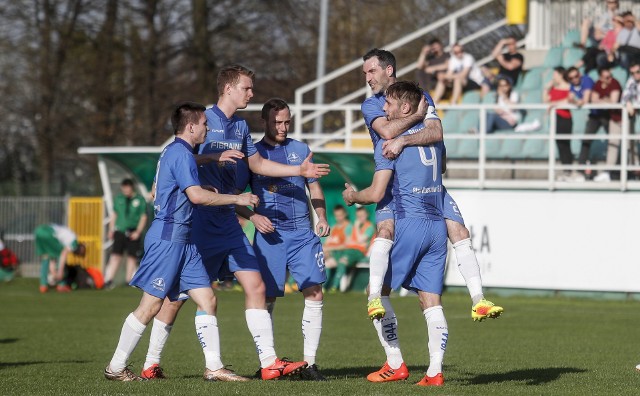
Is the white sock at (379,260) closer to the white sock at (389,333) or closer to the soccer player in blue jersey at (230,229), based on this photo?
the white sock at (389,333)

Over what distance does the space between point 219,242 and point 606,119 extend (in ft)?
42.0

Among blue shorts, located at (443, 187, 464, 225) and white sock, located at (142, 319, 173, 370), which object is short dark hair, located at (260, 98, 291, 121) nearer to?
blue shorts, located at (443, 187, 464, 225)

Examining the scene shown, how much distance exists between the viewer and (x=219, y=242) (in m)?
10.2

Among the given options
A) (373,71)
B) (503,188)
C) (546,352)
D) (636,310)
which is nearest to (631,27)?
(503,188)

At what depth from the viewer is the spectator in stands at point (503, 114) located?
2273cm

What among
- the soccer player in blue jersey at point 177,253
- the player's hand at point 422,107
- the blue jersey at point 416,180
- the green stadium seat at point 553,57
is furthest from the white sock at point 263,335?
the green stadium seat at point 553,57

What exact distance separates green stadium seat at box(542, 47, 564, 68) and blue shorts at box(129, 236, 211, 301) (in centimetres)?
1632

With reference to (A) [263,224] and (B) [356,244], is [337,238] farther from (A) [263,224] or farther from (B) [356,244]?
(A) [263,224]

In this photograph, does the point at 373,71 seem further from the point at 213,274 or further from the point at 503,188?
the point at 503,188

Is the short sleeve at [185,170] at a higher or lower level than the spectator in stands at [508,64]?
lower

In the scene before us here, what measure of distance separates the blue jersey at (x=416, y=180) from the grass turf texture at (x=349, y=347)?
129 centimetres

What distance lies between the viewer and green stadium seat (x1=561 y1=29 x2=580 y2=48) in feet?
84.3

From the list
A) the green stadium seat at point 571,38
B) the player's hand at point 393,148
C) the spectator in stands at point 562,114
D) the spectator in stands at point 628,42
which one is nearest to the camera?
the player's hand at point 393,148

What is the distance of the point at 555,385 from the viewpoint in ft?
32.0
